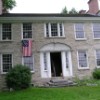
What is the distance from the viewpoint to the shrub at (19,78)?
1941cm

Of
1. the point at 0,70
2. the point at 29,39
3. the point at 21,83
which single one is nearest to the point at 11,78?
the point at 21,83

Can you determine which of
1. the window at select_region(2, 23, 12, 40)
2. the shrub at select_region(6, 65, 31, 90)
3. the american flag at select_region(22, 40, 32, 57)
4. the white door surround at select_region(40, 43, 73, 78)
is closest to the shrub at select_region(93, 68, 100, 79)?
the white door surround at select_region(40, 43, 73, 78)

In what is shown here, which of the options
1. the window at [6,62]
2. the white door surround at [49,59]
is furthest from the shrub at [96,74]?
the window at [6,62]

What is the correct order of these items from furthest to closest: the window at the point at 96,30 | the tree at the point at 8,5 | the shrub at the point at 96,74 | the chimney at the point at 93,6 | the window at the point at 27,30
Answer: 1. the tree at the point at 8,5
2. the chimney at the point at 93,6
3. the window at the point at 96,30
4. the window at the point at 27,30
5. the shrub at the point at 96,74

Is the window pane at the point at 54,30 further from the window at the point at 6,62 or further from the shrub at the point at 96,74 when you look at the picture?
the shrub at the point at 96,74

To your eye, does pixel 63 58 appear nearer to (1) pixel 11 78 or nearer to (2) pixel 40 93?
→ (1) pixel 11 78

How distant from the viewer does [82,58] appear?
24141mm

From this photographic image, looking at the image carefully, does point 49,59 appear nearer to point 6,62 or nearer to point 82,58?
point 82,58

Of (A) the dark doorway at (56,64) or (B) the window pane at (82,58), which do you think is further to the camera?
(A) the dark doorway at (56,64)

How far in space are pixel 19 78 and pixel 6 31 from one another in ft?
20.2

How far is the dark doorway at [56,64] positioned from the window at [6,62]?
4.16 meters

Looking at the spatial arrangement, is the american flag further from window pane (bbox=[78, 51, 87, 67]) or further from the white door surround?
window pane (bbox=[78, 51, 87, 67])

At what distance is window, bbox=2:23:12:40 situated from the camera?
23.6m

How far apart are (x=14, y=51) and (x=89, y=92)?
9458 millimetres
